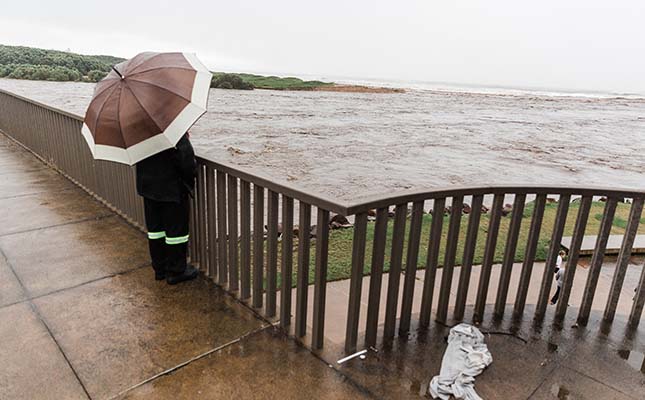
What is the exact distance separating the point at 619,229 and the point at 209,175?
6489 millimetres

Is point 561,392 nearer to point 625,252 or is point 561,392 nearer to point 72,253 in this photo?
point 625,252

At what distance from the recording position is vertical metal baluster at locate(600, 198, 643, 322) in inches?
119

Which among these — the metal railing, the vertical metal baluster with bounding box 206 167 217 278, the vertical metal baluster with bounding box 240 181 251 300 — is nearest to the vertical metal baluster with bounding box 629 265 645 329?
the metal railing

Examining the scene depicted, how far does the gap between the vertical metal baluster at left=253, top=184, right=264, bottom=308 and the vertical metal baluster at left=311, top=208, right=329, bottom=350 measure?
0.57m

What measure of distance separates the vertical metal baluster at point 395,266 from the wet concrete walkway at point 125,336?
1.72 ft

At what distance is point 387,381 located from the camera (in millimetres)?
2625

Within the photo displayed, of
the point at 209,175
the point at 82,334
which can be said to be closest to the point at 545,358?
the point at 209,175

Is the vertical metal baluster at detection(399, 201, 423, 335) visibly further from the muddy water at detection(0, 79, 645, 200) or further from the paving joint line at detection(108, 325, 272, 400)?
the muddy water at detection(0, 79, 645, 200)

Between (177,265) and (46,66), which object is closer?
(177,265)

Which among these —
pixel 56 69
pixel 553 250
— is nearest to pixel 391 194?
pixel 553 250

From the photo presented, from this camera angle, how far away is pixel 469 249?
3.11 metres

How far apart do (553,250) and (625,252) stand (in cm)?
47

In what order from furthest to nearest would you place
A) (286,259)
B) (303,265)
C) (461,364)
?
(286,259), (303,265), (461,364)

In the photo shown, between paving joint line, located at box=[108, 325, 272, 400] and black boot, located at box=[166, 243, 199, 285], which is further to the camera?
black boot, located at box=[166, 243, 199, 285]
